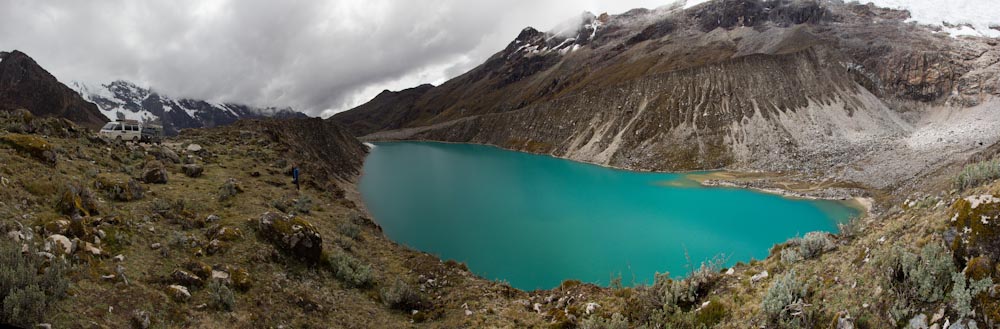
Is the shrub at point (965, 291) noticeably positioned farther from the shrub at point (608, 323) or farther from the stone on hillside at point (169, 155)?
the stone on hillside at point (169, 155)

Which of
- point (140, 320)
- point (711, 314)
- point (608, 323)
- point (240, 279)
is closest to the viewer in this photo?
point (140, 320)

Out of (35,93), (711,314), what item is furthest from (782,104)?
(35,93)

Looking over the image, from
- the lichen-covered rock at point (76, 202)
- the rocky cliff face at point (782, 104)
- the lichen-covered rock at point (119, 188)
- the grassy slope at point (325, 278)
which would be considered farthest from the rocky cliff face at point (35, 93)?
the lichen-covered rock at point (76, 202)

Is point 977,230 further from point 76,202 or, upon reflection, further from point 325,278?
point 76,202

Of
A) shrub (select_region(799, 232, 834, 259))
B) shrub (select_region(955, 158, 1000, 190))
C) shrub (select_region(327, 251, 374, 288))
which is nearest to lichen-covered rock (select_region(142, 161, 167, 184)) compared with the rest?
shrub (select_region(327, 251, 374, 288))

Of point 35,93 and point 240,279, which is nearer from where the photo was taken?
point 240,279

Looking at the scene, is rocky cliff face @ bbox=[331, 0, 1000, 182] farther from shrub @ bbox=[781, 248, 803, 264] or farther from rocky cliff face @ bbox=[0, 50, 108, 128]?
rocky cliff face @ bbox=[0, 50, 108, 128]

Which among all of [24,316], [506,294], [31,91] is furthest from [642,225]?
[31,91]

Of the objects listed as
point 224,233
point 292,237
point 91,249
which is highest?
point 91,249
